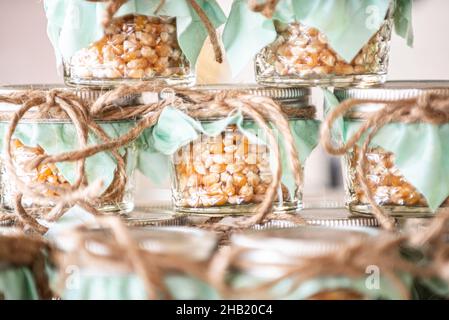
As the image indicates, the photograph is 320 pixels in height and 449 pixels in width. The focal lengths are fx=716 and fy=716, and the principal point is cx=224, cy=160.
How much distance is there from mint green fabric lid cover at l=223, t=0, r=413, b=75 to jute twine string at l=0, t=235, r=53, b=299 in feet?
0.86

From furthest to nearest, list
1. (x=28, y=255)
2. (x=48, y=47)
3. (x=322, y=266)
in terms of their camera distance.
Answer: (x=48, y=47), (x=28, y=255), (x=322, y=266)

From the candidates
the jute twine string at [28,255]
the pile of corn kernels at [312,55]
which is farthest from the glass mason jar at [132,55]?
the jute twine string at [28,255]

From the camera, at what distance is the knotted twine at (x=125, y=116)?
0.60m

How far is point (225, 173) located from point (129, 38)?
160 mm

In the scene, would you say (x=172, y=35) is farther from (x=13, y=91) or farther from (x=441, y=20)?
(x=441, y=20)

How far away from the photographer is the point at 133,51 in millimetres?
696

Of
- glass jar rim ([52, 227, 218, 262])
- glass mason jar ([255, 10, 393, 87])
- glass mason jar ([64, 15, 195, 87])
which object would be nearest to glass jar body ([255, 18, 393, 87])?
glass mason jar ([255, 10, 393, 87])

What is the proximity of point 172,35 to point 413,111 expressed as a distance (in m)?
0.25

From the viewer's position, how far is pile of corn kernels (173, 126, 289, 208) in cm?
67

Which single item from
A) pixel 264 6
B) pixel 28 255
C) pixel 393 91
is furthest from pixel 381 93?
pixel 28 255

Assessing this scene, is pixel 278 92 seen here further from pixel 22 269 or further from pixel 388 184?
pixel 22 269

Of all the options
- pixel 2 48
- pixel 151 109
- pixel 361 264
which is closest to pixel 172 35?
pixel 151 109

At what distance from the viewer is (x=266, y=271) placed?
0.49 meters

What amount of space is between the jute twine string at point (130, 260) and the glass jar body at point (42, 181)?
0.58 ft
